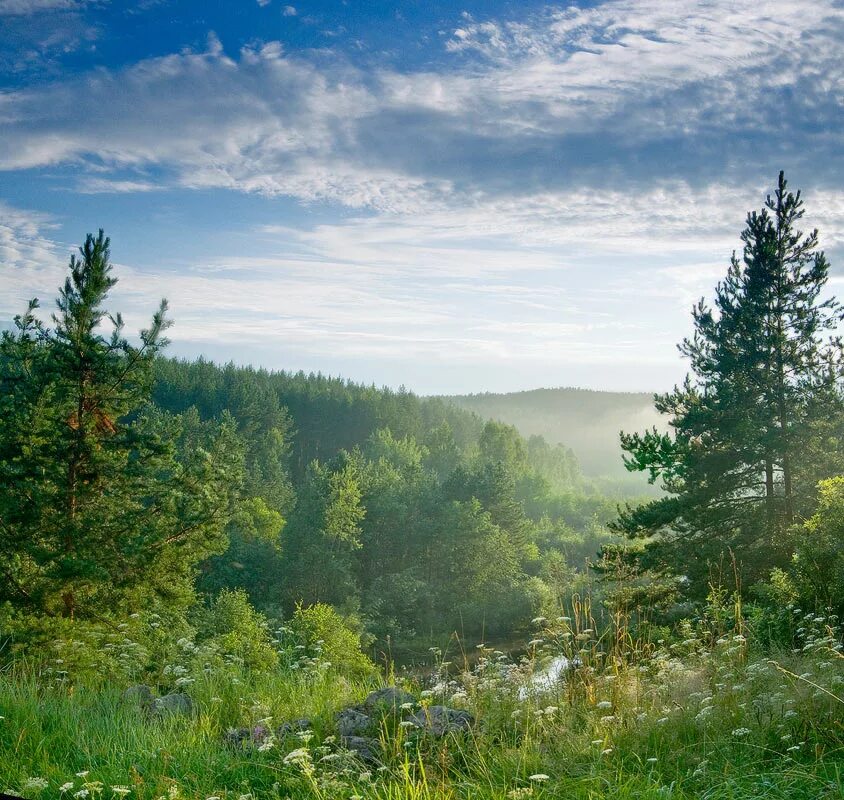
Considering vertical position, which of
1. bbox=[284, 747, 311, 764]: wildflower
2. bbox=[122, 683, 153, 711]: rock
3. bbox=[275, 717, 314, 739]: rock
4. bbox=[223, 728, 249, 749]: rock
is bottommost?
bbox=[122, 683, 153, 711]: rock

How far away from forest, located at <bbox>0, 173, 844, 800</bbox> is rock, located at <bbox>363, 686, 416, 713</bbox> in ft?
0.13

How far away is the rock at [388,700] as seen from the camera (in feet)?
16.6

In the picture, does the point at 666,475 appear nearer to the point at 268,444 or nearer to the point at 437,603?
the point at 437,603

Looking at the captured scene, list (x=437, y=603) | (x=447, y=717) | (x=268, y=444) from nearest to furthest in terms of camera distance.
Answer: (x=447, y=717)
(x=437, y=603)
(x=268, y=444)

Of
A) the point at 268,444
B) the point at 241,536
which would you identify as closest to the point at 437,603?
the point at 241,536

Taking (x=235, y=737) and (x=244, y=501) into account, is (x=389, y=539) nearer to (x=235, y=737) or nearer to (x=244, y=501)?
(x=244, y=501)

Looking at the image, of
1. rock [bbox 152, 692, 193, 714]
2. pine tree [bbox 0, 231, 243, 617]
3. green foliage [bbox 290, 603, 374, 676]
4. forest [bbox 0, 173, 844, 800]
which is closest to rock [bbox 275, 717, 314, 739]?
forest [bbox 0, 173, 844, 800]

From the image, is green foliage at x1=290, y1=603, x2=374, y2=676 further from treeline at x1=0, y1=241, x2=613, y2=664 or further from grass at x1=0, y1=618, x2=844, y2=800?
grass at x1=0, y1=618, x2=844, y2=800

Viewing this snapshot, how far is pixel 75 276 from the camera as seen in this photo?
14.9 m

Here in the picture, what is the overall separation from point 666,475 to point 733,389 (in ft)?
10.0

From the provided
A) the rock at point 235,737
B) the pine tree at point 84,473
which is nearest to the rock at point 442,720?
the rock at point 235,737

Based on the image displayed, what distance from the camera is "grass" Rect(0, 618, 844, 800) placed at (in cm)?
375

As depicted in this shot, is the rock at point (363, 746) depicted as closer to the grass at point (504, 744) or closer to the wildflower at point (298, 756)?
the grass at point (504, 744)

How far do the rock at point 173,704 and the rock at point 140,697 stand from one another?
0.07 meters
